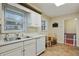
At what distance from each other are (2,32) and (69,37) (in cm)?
427

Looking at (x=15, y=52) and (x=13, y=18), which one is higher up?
(x=13, y=18)

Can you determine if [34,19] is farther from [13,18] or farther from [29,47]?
A: [29,47]

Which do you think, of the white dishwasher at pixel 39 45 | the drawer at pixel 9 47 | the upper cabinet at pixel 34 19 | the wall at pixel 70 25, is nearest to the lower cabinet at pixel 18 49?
the drawer at pixel 9 47

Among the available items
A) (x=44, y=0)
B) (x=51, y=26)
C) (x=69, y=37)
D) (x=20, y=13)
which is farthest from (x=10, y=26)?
(x=69, y=37)

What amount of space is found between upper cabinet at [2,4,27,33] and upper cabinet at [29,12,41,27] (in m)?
0.21

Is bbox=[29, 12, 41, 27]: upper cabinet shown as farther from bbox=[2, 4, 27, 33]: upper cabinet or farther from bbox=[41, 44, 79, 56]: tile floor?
bbox=[41, 44, 79, 56]: tile floor

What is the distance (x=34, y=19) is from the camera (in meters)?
3.25

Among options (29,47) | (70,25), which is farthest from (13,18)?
(70,25)

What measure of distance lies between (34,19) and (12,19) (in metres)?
0.99

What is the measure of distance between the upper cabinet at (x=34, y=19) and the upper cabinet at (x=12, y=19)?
0.21 m

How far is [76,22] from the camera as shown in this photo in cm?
455

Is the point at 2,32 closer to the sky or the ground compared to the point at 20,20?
closer to the ground

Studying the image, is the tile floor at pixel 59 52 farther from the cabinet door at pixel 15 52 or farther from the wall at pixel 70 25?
the cabinet door at pixel 15 52

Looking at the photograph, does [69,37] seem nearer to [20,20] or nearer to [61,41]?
[61,41]
